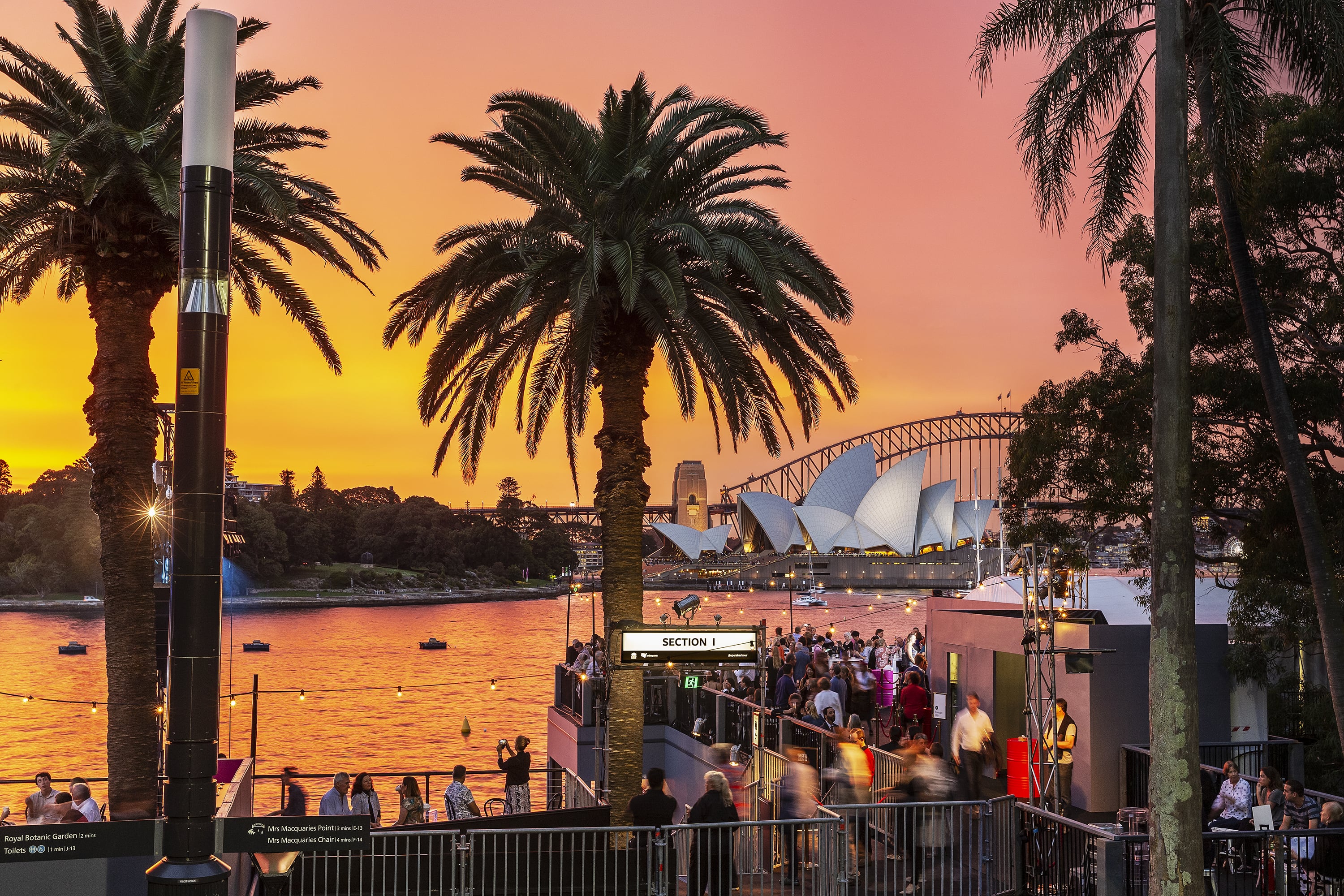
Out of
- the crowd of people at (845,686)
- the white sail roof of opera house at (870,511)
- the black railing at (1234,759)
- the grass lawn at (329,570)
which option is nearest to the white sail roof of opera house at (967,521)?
the white sail roof of opera house at (870,511)

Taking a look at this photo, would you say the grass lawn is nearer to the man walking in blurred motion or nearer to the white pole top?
the man walking in blurred motion

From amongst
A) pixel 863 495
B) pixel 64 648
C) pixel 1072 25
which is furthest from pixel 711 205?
pixel 863 495

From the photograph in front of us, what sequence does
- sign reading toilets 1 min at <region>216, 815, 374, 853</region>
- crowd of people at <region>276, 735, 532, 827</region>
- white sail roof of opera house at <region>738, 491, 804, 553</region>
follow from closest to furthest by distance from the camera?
sign reading toilets 1 min at <region>216, 815, 374, 853</region> < crowd of people at <region>276, 735, 532, 827</region> < white sail roof of opera house at <region>738, 491, 804, 553</region>

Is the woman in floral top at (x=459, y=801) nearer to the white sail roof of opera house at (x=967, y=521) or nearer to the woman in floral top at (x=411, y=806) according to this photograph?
the woman in floral top at (x=411, y=806)

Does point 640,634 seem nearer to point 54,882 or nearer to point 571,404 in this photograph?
point 571,404

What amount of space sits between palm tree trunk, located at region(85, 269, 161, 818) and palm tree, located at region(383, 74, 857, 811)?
393cm

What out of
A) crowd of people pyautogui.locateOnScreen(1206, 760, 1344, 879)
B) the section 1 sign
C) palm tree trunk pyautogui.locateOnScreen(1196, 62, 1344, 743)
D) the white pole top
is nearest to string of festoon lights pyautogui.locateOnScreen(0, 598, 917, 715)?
the section 1 sign

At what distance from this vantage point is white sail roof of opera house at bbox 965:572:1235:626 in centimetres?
2211

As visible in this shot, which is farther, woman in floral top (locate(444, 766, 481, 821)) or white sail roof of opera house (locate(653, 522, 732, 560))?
white sail roof of opera house (locate(653, 522, 732, 560))

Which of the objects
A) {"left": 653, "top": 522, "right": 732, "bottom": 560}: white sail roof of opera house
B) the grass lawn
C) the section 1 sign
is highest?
the section 1 sign

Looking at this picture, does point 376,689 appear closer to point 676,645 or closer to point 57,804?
point 57,804

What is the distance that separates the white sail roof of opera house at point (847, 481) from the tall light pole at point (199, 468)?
11330 cm

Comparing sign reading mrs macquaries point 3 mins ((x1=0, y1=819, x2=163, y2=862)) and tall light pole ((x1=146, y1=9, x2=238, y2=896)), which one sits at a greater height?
tall light pole ((x1=146, y1=9, x2=238, y2=896))

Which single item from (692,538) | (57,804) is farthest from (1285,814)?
(692,538)
